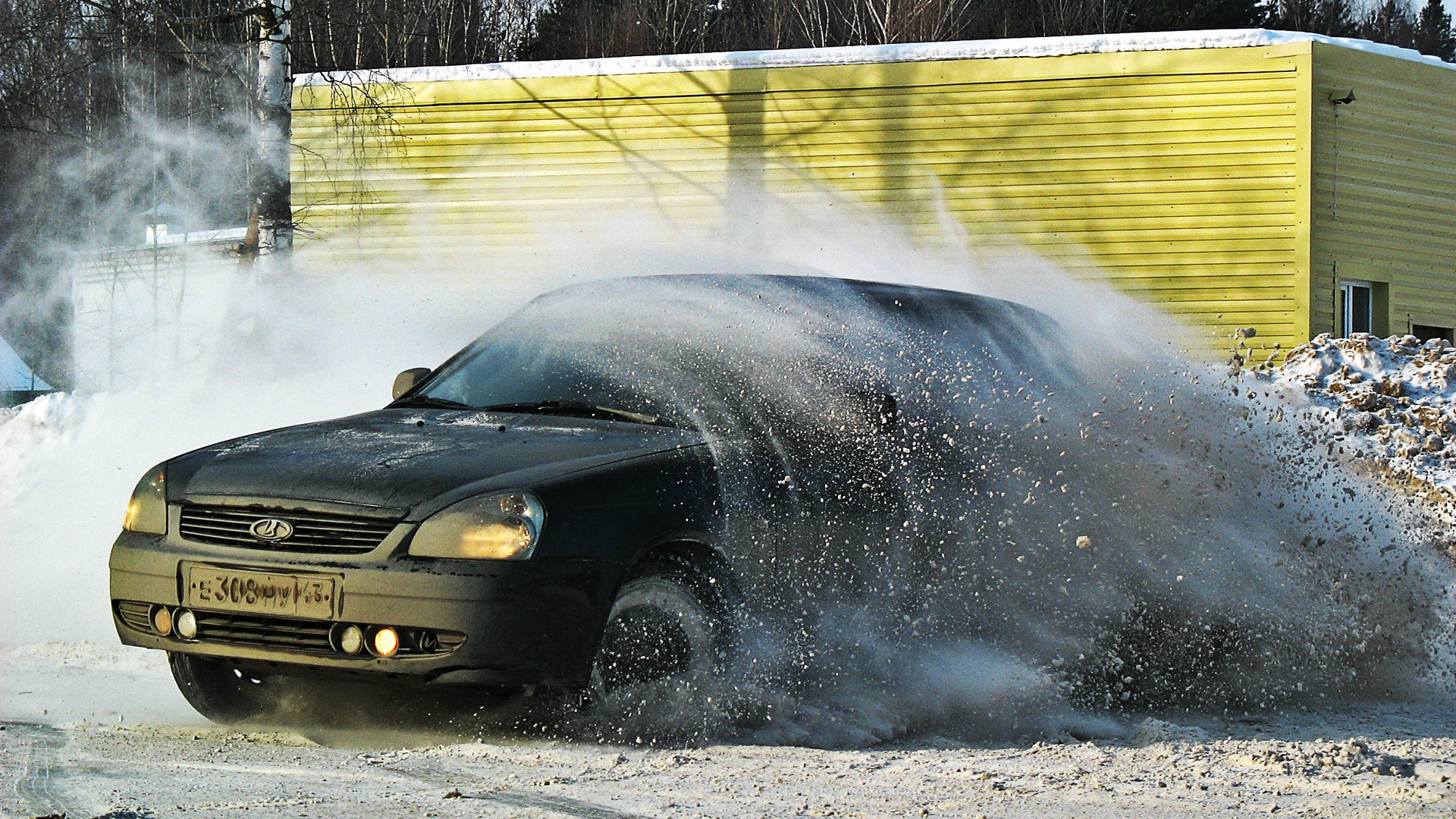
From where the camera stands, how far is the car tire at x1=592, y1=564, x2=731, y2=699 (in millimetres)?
3949

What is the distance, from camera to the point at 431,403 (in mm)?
5141

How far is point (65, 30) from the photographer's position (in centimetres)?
1688

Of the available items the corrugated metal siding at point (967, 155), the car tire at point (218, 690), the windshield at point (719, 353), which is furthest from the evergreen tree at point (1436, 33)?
the car tire at point (218, 690)

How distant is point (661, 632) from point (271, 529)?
110cm

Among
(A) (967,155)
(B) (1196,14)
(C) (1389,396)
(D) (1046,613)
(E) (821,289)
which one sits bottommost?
(D) (1046,613)

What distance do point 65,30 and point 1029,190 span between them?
36.6 ft

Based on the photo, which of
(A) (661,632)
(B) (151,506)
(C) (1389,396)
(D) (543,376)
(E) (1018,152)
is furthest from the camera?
(E) (1018,152)

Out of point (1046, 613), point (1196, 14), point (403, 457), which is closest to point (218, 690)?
point (403, 457)

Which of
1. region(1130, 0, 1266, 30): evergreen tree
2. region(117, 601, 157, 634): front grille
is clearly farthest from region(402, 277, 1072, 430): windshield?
region(1130, 0, 1266, 30): evergreen tree

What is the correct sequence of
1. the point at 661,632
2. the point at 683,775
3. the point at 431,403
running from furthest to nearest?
the point at 431,403 → the point at 661,632 → the point at 683,775

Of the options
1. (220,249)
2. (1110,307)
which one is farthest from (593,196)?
(220,249)

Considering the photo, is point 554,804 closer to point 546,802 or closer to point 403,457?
point 546,802

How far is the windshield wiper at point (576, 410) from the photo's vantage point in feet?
15.1

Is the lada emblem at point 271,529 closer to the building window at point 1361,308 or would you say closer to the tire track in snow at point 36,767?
the tire track in snow at point 36,767
